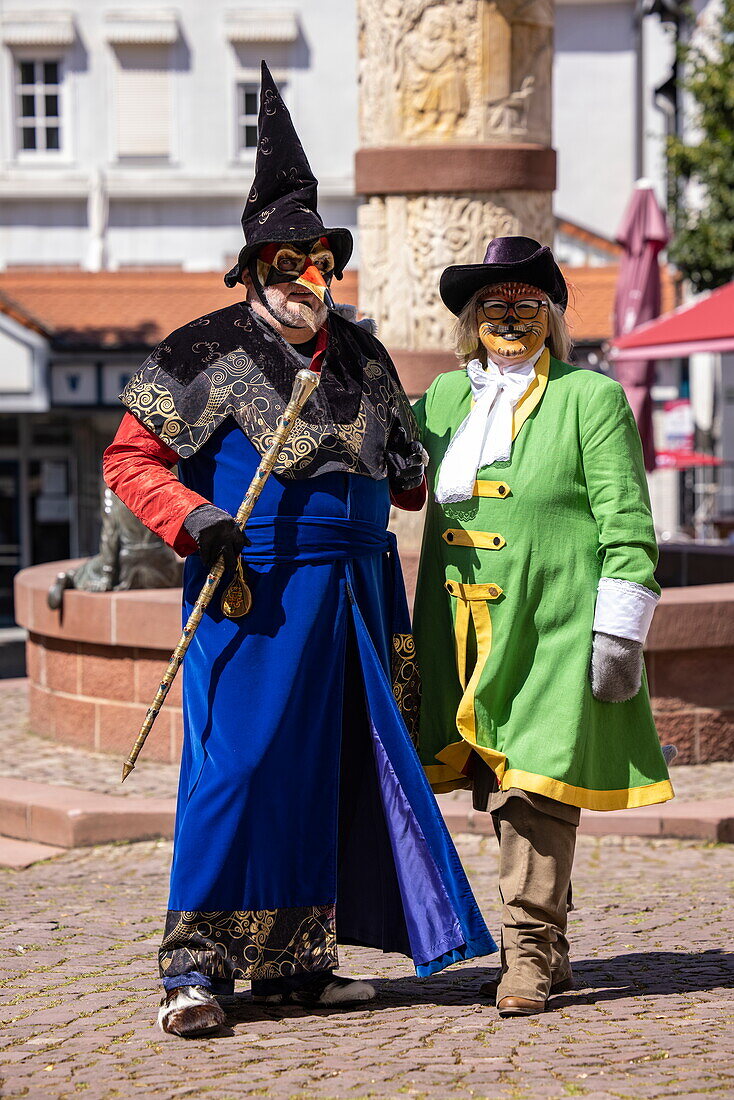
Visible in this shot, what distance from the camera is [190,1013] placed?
4.06 metres

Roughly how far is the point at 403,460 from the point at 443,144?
4.83 m

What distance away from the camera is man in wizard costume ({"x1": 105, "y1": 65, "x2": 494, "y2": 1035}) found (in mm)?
4168

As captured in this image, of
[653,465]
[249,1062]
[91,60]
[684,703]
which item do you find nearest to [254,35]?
[91,60]

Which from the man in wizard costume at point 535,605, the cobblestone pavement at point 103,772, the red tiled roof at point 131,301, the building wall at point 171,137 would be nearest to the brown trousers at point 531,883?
the man in wizard costume at point 535,605

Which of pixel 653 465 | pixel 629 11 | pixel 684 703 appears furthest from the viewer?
pixel 629 11

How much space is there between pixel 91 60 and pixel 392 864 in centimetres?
2612

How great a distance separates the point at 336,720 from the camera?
427 centimetres

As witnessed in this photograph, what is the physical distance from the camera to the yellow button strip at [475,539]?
4.45 m

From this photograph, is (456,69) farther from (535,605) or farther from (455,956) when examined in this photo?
(455,956)

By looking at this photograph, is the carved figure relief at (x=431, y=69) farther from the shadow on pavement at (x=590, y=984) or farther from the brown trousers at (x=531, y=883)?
the brown trousers at (x=531, y=883)

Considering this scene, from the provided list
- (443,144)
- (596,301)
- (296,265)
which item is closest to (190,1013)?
(296,265)

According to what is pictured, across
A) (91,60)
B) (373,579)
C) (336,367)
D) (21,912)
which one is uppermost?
(91,60)

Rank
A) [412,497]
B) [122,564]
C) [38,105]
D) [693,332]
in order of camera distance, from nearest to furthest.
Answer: [412,497] → [122,564] → [693,332] → [38,105]

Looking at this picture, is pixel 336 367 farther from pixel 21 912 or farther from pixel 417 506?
pixel 21 912
